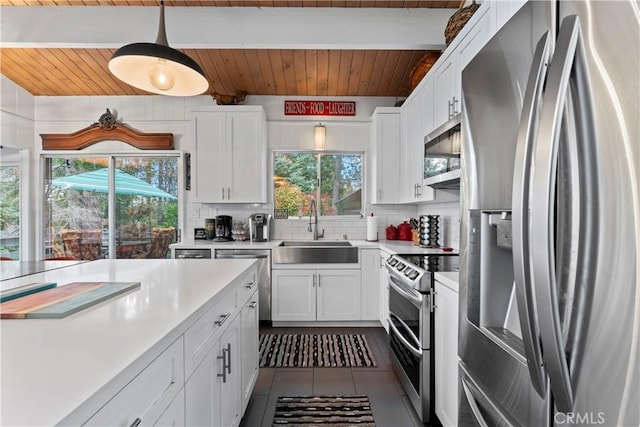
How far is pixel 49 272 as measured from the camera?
5.40 feet

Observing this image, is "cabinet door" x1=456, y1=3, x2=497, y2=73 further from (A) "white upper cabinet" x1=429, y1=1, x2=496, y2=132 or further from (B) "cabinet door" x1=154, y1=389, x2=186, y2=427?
(B) "cabinet door" x1=154, y1=389, x2=186, y2=427

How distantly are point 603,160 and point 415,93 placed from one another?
2655 millimetres

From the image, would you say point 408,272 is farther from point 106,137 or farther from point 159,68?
point 106,137

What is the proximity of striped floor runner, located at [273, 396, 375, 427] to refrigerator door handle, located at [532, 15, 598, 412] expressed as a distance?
1.51 metres

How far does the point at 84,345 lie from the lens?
0.76 meters

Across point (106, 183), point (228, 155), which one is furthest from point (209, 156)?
point (106, 183)

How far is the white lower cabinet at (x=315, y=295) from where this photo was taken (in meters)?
3.30

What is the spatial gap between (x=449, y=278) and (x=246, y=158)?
9.02 feet

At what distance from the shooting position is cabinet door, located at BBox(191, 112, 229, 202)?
359 cm

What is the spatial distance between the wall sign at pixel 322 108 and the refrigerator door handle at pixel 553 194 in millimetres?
3435

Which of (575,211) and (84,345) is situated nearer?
(575,211)

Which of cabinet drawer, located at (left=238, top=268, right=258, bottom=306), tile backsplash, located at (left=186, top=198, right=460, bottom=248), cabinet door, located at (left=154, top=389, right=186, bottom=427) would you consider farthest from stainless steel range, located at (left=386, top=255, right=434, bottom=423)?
tile backsplash, located at (left=186, top=198, right=460, bottom=248)

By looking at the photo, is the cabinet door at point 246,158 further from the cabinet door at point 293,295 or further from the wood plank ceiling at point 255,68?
the cabinet door at point 293,295

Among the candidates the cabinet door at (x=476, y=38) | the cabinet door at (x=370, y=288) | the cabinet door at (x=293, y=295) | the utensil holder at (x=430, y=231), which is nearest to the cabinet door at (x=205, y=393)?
the cabinet door at (x=293, y=295)
